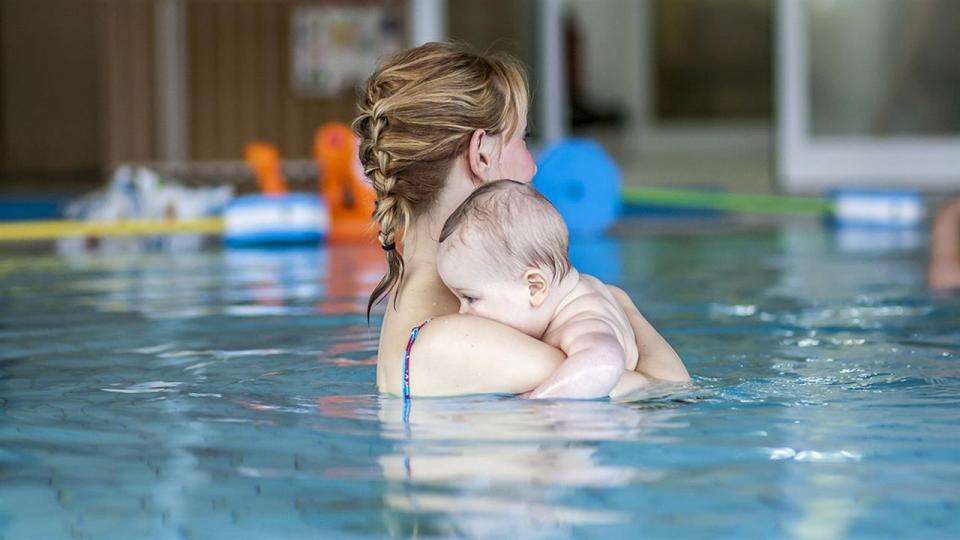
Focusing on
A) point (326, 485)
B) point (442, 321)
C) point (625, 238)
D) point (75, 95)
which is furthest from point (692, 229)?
point (75, 95)

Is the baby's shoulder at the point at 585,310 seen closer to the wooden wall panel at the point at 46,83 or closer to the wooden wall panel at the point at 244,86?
the wooden wall panel at the point at 244,86

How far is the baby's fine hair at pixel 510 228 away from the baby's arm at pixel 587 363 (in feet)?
0.37

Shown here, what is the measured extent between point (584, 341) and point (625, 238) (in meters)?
4.45

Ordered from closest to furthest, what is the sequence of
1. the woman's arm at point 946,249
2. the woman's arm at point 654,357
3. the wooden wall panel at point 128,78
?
1. the woman's arm at point 654,357
2. the woman's arm at point 946,249
3. the wooden wall panel at point 128,78

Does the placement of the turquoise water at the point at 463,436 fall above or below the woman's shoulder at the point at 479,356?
below

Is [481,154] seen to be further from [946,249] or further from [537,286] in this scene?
[946,249]

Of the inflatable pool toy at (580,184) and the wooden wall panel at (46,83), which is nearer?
the inflatable pool toy at (580,184)

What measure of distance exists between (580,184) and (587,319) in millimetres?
4784

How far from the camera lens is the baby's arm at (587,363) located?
235cm

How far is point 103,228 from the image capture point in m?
7.05

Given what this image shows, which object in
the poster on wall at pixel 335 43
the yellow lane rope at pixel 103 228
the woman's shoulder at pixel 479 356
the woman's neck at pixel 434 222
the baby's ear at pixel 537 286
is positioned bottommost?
the yellow lane rope at pixel 103 228

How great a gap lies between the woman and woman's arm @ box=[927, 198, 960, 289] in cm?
231

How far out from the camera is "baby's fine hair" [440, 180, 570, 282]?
7.75 ft

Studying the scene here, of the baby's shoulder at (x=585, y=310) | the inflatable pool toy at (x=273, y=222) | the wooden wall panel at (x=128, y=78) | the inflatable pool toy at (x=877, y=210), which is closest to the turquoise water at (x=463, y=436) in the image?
the baby's shoulder at (x=585, y=310)
